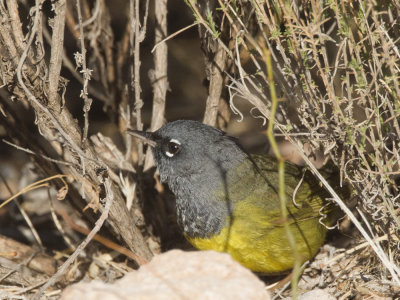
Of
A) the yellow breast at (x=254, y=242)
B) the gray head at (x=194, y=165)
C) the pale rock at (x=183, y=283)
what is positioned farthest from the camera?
the gray head at (x=194, y=165)

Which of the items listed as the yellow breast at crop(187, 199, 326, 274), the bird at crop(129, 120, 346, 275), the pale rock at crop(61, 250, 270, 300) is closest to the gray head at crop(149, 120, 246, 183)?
the bird at crop(129, 120, 346, 275)

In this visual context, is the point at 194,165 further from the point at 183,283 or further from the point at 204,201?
the point at 183,283

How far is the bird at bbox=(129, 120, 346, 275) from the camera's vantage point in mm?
4141

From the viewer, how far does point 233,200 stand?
427 centimetres

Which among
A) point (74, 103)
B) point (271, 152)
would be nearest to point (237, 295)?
point (271, 152)

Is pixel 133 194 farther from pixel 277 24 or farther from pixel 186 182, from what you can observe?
pixel 277 24

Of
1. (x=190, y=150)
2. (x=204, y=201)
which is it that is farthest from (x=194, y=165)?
(x=204, y=201)

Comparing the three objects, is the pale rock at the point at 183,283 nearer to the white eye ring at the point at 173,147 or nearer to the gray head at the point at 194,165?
the gray head at the point at 194,165

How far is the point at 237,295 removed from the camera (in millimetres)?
2740

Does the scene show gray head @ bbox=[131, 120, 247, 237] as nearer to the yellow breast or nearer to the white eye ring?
the white eye ring

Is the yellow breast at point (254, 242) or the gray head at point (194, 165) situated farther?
the gray head at point (194, 165)

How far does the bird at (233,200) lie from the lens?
4.14 m

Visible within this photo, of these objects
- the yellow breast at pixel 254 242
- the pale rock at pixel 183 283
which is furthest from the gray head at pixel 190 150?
the pale rock at pixel 183 283

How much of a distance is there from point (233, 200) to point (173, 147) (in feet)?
2.08
